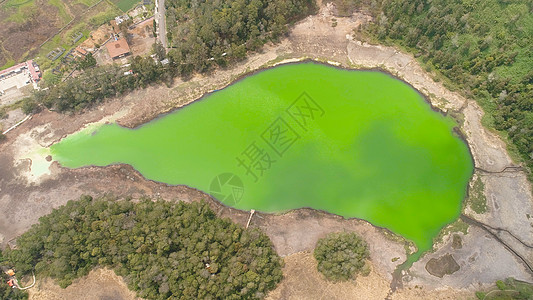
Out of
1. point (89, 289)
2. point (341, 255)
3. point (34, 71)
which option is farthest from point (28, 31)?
point (341, 255)

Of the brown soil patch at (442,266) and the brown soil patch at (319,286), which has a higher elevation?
the brown soil patch at (442,266)

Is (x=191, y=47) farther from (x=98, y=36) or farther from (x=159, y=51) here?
(x=98, y=36)

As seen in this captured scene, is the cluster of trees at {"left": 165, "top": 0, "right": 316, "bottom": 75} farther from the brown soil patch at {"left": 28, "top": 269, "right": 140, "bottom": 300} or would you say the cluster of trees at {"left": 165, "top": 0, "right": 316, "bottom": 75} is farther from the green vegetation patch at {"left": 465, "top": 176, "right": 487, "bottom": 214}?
the green vegetation patch at {"left": 465, "top": 176, "right": 487, "bottom": 214}

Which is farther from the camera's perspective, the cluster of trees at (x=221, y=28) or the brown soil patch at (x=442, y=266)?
the cluster of trees at (x=221, y=28)

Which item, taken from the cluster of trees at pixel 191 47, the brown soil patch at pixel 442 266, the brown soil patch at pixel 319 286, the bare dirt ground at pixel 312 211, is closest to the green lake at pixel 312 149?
the bare dirt ground at pixel 312 211

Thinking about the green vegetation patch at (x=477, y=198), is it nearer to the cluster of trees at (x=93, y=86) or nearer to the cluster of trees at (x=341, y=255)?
the cluster of trees at (x=341, y=255)
